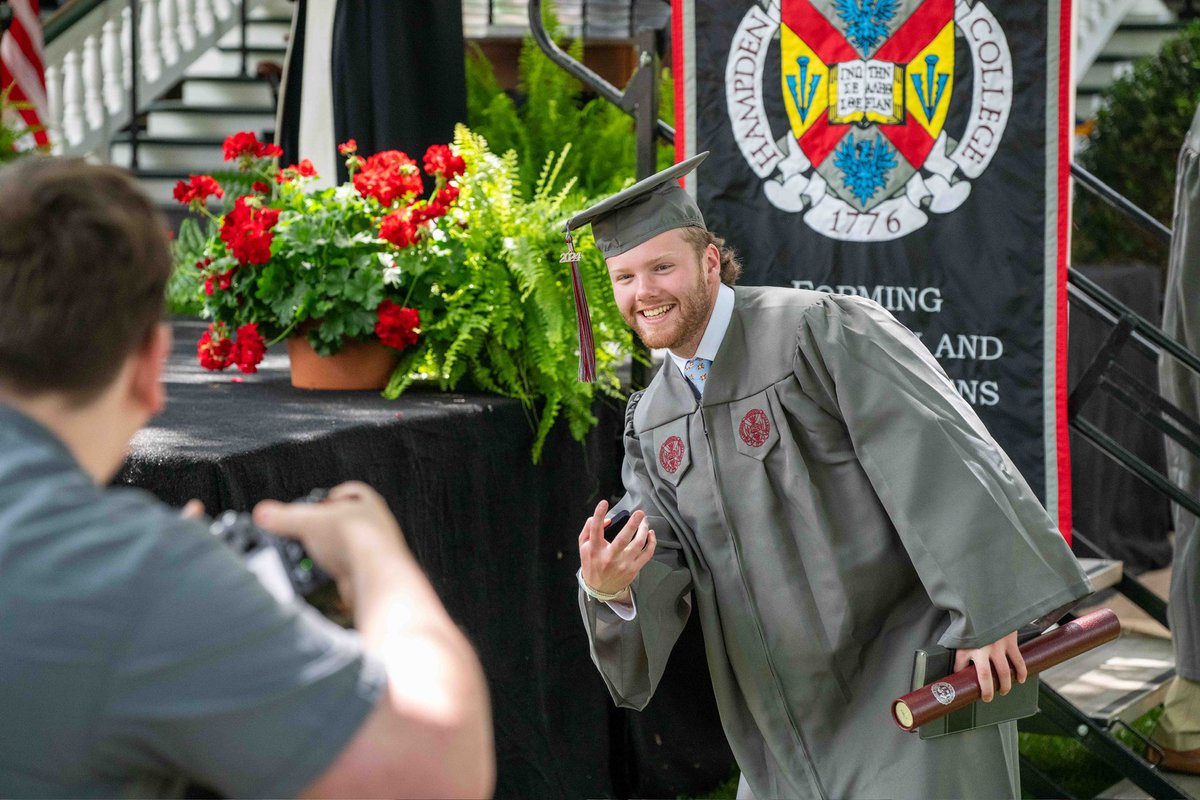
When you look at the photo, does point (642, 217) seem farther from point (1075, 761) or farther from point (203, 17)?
point (203, 17)

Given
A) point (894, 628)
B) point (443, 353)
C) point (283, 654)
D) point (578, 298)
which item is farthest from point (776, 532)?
point (283, 654)

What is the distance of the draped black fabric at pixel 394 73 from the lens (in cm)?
402

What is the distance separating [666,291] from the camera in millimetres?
2777

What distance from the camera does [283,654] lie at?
1.08m

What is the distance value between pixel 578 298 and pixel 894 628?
3.15 ft

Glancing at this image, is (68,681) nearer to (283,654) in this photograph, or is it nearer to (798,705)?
(283,654)

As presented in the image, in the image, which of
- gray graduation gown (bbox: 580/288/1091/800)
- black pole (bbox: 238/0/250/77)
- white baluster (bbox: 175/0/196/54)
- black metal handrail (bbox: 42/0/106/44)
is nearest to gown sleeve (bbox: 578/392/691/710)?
gray graduation gown (bbox: 580/288/1091/800)

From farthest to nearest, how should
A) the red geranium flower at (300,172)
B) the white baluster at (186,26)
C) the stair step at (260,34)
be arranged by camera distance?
the stair step at (260,34), the white baluster at (186,26), the red geranium flower at (300,172)

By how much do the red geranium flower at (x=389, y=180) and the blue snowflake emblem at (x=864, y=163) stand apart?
1115 millimetres

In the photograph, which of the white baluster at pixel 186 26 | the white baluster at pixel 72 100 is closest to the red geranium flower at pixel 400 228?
the white baluster at pixel 72 100

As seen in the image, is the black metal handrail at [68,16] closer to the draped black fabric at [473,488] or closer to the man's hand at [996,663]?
the draped black fabric at [473,488]

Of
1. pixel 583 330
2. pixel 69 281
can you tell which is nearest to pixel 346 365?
pixel 583 330

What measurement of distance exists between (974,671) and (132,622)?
5.70 feet

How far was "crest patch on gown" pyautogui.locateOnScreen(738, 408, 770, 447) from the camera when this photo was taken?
2677 millimetres
